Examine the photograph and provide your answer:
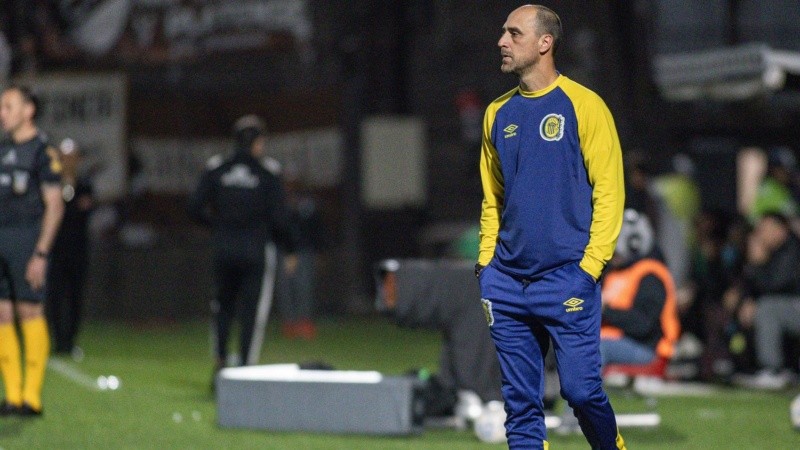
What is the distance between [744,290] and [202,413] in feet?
17.0

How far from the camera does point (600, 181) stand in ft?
21.6

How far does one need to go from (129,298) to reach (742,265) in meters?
9.27

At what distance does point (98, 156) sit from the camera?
71.6 feet

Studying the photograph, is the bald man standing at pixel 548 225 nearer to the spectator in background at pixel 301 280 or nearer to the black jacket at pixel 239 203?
the black jacket at pixel 239 203

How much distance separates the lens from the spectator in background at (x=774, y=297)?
13.5 m

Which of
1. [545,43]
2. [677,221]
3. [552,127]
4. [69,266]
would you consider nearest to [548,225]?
[552,127]

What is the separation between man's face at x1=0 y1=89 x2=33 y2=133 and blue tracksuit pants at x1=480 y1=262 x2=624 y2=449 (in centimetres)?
452

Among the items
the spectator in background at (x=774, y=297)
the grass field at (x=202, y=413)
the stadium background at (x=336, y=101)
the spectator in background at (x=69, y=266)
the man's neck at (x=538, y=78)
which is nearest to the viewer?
the man's neck at (x=538, y=78)

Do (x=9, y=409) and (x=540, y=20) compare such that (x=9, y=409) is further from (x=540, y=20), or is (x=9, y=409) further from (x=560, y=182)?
(x=540, y=20)

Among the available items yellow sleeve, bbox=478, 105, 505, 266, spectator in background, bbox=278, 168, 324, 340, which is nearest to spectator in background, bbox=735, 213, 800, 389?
spectator in background, bbox=278, 168, 324, 340

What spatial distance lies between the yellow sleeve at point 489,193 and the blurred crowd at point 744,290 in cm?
572

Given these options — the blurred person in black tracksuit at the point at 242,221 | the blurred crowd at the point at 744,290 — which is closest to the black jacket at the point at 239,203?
the blurred person in black tracksuit at the point at 242,221

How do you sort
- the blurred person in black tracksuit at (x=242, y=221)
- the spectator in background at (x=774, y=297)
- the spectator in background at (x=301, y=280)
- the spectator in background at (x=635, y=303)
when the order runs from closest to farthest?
the spectator in background at (x=635, y=303) < the blurred person in black tracksuit at (x=242, y=221) < the spectator in background at (x=774, y=297) < the spectator in background at (x=301, y=280)

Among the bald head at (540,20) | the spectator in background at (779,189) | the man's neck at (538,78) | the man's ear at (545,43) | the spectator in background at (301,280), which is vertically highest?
the bald head at (540,20)
